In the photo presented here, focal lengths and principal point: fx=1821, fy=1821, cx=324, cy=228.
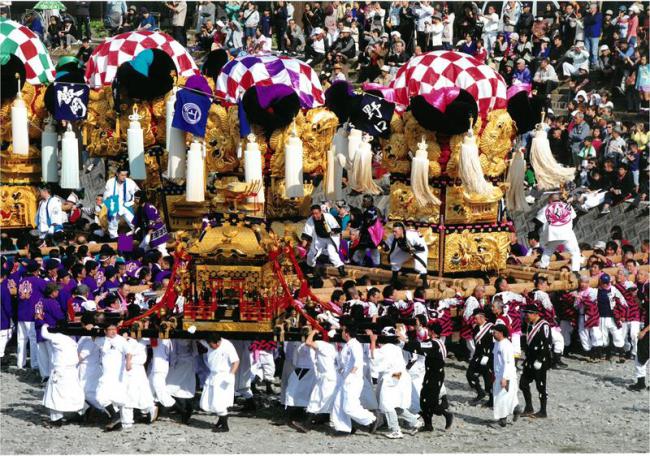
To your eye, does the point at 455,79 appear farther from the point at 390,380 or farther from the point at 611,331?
the point at 390,380

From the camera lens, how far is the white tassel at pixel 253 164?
71.1ft

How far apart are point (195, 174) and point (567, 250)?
605cm

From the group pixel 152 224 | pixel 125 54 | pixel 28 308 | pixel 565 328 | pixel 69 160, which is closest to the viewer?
pixel 28 308

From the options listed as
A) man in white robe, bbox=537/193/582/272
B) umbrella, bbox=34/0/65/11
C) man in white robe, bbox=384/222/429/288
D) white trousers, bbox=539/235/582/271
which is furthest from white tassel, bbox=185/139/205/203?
umbrella, bbox=34/0/65/11

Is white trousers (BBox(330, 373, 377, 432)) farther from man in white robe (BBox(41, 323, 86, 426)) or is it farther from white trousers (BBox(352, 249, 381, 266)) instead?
white trousers (BBox(352, 249, 381, 266))

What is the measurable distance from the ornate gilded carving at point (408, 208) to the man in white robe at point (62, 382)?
5.94 m

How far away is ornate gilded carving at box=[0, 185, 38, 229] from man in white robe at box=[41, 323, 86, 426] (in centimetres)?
692

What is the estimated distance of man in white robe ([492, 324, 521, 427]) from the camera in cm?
2064

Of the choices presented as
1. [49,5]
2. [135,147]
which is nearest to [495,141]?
[135,147]

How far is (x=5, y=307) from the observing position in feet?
74.6

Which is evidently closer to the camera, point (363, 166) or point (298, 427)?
point (298, 427)

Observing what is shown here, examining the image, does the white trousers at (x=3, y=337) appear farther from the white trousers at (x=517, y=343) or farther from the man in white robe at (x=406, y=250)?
the white trousers at (x=517, y=343)

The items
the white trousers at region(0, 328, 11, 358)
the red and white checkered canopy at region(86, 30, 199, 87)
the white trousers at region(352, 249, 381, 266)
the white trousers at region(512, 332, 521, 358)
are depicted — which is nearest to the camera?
the white trousers at region(512, 332, 521, 358)

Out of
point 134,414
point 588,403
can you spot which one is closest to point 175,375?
point 134,414
